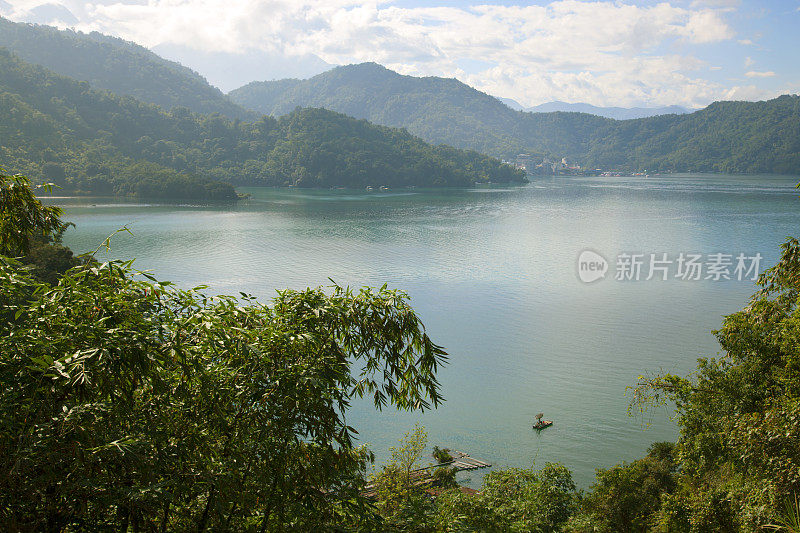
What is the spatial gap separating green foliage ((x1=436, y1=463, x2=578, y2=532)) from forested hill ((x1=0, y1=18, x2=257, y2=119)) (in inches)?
4208

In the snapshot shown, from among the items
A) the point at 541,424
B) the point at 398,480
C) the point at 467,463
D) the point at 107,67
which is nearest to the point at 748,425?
the point at 398,480

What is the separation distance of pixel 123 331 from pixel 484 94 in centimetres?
17860

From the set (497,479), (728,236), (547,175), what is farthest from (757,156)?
(497,479)

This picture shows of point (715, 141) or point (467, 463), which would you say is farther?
point (715, 141)

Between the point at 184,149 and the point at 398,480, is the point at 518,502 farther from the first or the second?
the point at 184,149

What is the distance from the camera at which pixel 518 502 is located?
7410 mm

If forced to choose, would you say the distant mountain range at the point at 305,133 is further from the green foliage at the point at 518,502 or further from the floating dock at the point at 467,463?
the green foliage at the point at 518,502

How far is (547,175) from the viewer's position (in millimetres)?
115688

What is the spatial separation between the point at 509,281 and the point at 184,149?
67051 mm

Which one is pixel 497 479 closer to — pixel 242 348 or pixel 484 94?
pixel 242 348

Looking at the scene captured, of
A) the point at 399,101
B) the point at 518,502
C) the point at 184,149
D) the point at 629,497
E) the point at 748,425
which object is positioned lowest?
the point at 629,497

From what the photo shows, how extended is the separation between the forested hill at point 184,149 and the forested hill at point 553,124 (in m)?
43.8

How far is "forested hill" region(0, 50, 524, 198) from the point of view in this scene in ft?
191

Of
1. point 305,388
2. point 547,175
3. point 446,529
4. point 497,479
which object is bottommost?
point 497,479
